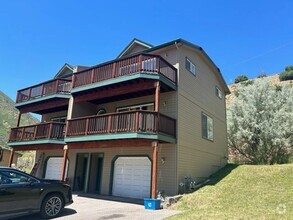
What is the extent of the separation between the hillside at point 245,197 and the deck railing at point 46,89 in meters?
11.1

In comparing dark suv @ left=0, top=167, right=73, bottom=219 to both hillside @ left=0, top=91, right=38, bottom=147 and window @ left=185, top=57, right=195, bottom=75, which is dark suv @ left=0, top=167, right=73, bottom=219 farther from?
hillside @ left=0, top=91, right=38, bottom=147

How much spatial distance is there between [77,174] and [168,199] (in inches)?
335

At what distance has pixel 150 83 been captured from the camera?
511 inches

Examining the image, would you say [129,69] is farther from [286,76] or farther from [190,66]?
[286,76]

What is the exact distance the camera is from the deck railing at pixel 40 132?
53.2 ft

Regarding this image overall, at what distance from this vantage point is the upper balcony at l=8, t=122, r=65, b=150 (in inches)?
634

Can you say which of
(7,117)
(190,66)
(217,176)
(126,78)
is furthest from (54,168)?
(7,117)

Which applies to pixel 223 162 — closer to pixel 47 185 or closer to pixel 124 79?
pixel 124 79

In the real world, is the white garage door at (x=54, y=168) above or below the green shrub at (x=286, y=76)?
below

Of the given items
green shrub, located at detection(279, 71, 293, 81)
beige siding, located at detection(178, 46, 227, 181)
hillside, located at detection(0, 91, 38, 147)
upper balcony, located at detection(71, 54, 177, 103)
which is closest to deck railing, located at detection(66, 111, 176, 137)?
beige siding, located at detection(178, 46, 227, 181)

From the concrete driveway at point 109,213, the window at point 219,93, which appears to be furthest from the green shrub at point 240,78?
the concrete driveway at point 109,213

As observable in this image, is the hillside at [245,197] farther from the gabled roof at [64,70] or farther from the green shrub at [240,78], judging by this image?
the green shrub at [240,78]

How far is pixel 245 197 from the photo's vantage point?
11492 millimetres

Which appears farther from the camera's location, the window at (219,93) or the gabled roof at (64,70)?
the gabled roof at (64,70)
